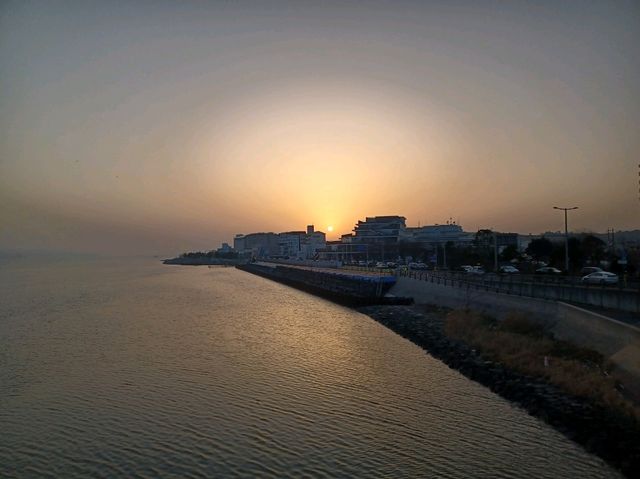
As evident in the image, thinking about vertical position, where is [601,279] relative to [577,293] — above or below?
above

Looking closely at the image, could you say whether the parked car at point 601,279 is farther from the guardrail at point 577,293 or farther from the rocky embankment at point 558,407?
the rocky embankment at point 558,407

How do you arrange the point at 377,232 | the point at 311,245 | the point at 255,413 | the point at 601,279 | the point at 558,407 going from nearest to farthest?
the point at 558,407, the point at 255,413, the point at 601,279, the point at 377,232, the point at 311,245

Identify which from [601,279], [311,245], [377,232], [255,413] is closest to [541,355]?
[255,413]

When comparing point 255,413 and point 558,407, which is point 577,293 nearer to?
point 558,407

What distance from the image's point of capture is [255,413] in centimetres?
1387

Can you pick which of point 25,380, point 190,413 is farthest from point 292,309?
point 190,413

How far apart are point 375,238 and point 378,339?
379 ft

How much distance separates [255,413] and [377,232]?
130160 millimetres

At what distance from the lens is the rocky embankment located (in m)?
10.6

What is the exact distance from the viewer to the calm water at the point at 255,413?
10.5m

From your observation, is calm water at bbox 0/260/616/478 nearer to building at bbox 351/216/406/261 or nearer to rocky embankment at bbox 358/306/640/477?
rocky embankment at bbox 358/306/640/477

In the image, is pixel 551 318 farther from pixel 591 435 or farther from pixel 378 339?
pixel 591 435

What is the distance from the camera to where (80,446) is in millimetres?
11656

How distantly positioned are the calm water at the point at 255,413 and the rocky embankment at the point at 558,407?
36 cm
